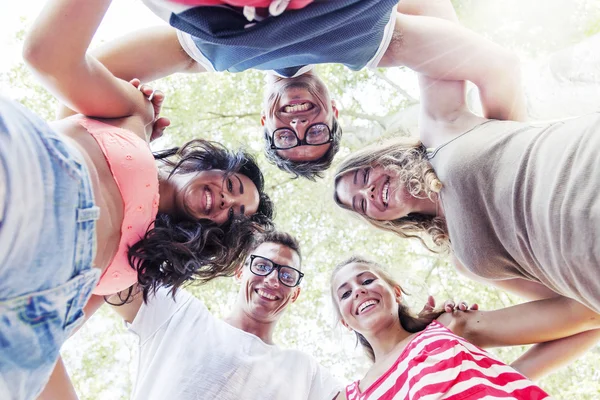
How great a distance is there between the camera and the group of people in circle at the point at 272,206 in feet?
2.69

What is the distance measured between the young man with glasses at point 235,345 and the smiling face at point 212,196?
691 mm

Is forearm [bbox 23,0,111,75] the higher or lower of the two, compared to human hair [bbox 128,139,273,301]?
higher

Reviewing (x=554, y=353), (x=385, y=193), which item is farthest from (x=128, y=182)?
(x=554, y=353)

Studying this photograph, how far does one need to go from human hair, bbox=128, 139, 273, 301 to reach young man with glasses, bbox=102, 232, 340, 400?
499 mm

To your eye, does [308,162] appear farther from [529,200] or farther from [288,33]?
[529,200]

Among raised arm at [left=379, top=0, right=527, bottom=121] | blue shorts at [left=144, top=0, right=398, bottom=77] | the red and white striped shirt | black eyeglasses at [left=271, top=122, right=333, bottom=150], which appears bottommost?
the red and white striped shirt

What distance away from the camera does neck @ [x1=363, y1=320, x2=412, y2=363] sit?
6.59 ft

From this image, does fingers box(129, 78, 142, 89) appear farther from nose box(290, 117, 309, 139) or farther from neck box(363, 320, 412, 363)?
neck box(363, 320, 412, 363)

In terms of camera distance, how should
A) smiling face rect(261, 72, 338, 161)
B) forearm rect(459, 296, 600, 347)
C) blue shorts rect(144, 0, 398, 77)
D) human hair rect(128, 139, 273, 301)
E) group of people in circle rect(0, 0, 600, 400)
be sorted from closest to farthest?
group of people in circle rect(0, 0, 600, 400) → blue shorts rect(144, 0, 398, 77) → human hair rect(128, 139, 273, 301) → forearm rect(459, 296, 600, 347) → smiling face rect(261, 72, 338, 161)

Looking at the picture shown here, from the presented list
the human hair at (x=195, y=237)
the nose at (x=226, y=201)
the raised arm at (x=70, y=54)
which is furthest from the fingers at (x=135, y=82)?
the nose at (x=226, y=201)

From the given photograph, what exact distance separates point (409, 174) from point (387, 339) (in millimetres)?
825

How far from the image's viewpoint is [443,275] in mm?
3916

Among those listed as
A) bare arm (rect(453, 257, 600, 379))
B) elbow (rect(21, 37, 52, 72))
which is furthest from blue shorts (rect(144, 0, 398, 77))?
bare arm (rect(453, 257, 600, 379))

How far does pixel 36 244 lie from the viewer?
2.46 feet
